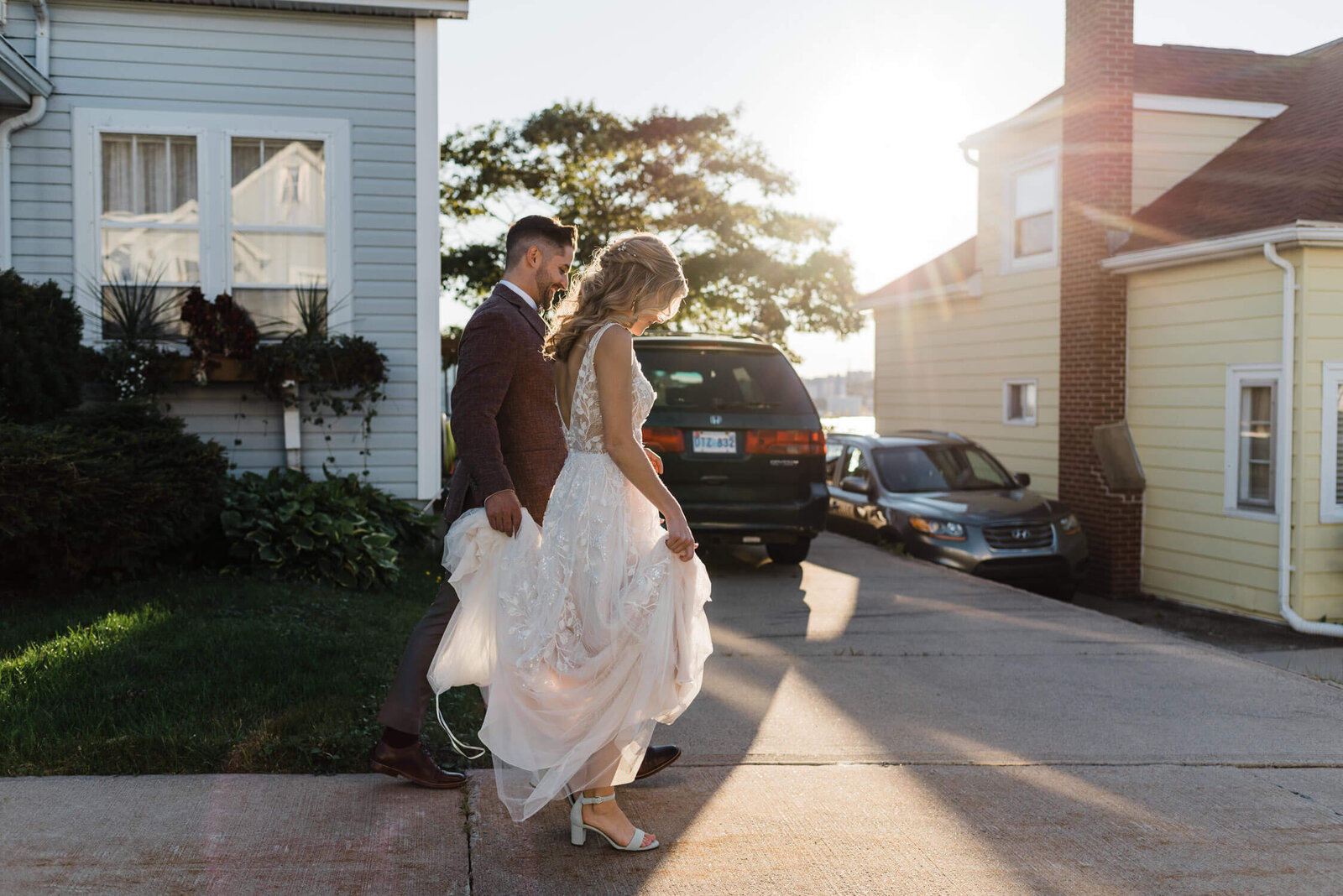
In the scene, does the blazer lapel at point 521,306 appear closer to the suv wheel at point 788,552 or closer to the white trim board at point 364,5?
the white trim board at point 364,5

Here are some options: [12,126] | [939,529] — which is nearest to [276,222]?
[12,126]

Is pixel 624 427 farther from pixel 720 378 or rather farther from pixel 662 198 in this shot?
pixel 662 198

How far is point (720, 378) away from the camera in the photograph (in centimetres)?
945

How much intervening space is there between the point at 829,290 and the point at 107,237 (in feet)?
68.6

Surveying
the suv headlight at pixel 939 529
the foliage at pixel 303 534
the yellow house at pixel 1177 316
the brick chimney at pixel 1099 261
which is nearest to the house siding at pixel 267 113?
the foliage at pixel 303 534

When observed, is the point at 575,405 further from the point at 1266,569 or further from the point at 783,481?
the point at 1266,569

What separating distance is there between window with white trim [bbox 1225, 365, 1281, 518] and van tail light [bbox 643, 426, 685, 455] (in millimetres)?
6138

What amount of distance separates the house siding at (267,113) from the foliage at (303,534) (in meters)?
1.02

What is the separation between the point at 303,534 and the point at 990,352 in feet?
37.4

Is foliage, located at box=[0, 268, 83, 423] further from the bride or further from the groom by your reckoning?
the bride

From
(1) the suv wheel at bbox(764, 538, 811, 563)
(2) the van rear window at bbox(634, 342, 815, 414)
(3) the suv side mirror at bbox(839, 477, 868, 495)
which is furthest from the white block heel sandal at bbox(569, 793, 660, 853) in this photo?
(3) the suv side mirror at bbox(839, 477, 868, 495)

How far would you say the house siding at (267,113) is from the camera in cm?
877

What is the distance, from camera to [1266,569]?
1151 cm

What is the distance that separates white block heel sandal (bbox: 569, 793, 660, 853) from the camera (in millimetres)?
3695
